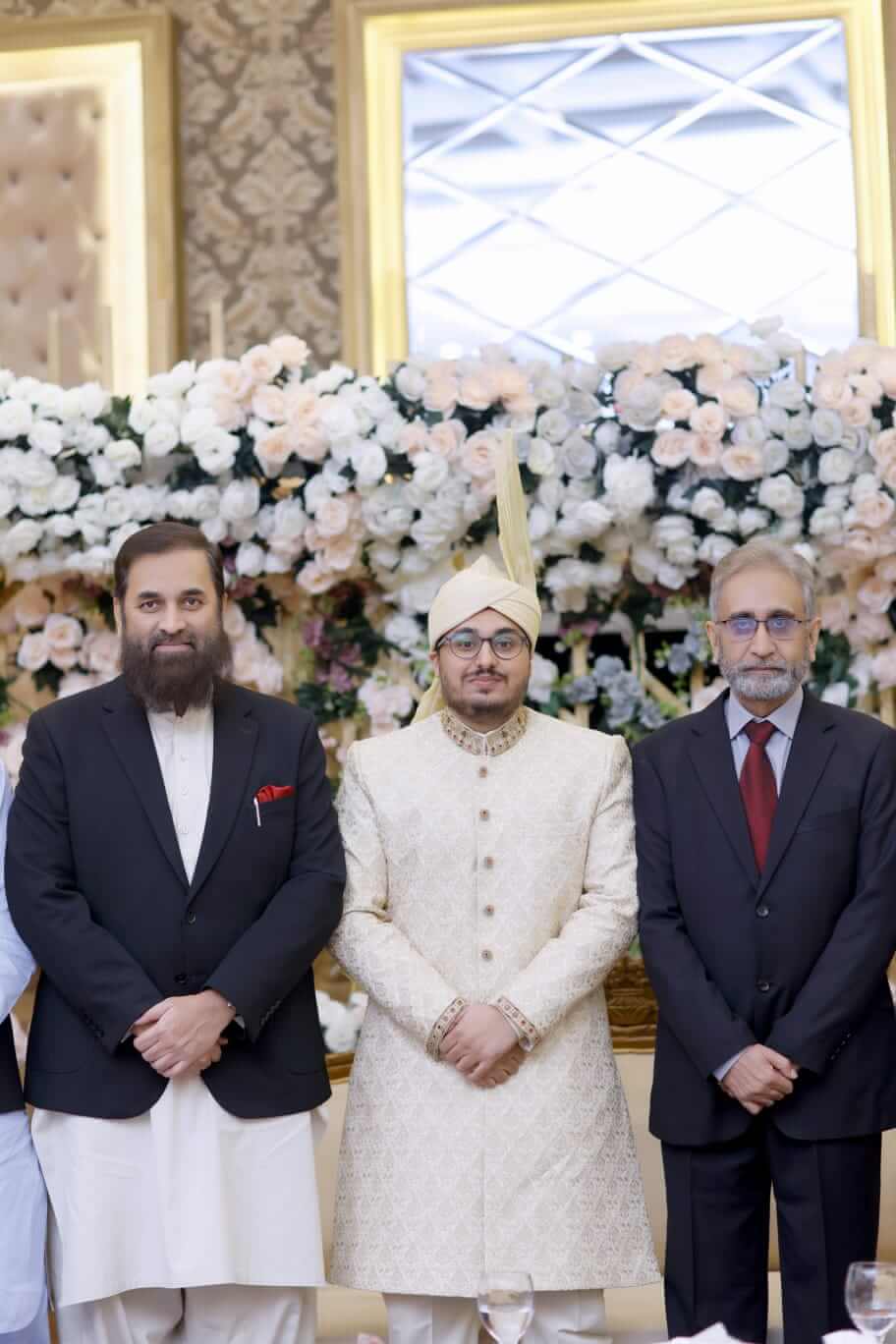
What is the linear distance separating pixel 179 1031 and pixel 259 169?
4.36 metres

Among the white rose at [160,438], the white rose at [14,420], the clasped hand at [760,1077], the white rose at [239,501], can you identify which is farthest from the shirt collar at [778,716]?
the white rose at [14,420]

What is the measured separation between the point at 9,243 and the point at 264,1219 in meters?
4.50

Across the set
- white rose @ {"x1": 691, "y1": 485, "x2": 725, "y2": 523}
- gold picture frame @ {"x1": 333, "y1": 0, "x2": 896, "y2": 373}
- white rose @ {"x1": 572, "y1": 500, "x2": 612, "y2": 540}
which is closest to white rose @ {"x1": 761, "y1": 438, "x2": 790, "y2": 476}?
white rose @ {"x1": 691, "y1": 485, "x2": 725, "y2": 523}

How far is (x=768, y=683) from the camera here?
3318 mm

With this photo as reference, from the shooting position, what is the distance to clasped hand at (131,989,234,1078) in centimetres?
307

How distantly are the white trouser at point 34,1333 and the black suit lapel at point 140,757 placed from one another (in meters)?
0.78

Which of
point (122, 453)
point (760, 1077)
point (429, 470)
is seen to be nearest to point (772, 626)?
point (760, 1077)

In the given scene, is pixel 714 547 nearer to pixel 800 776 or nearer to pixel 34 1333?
pixel 800 776

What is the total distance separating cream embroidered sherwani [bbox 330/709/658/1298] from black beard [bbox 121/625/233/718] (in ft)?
1.31

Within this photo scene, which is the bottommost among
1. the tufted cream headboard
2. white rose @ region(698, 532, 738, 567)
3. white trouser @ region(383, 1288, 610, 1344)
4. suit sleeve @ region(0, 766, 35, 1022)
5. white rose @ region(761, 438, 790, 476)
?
white trouser @ region(383, 1288, 610, 1344)

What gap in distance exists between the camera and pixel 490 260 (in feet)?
21.7

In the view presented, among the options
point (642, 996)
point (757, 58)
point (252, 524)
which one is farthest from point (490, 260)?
point (642, 996)

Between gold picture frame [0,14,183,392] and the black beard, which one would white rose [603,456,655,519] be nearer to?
the black beard

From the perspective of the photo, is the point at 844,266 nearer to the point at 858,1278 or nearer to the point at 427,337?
the point at 427,337
